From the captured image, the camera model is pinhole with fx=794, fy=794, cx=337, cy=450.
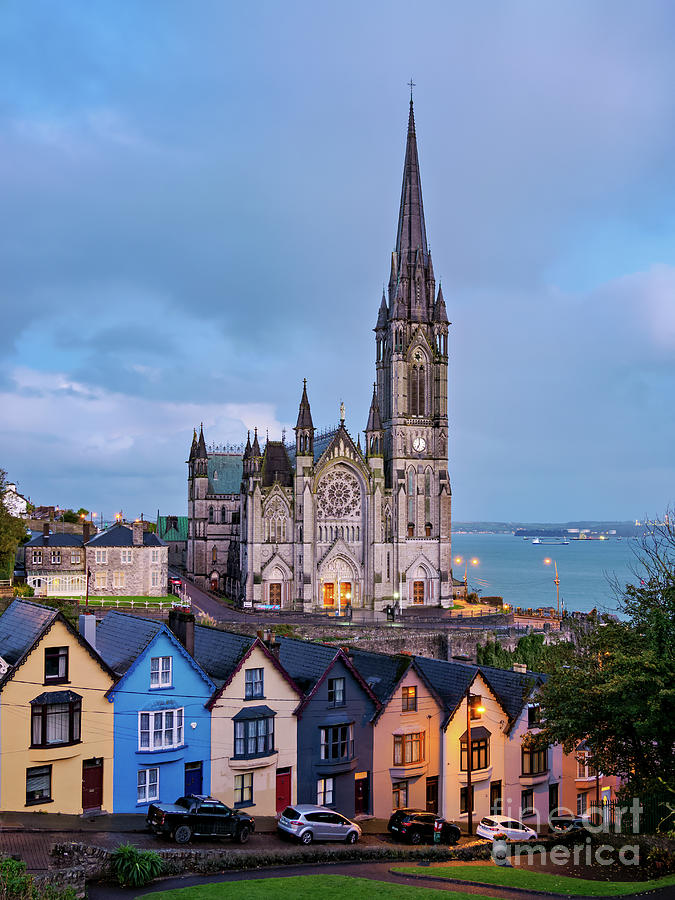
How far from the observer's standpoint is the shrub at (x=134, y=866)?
19609 millimetres

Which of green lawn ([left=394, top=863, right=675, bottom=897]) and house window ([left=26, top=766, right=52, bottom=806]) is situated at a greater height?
house window ([left=26, top=766, right=52, bottom=806])

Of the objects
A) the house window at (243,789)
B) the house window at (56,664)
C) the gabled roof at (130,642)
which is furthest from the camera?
the house window at (243,789)

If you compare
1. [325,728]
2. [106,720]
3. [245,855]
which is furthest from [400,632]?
[245,855]

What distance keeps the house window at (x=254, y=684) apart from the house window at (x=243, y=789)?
9.50 ft

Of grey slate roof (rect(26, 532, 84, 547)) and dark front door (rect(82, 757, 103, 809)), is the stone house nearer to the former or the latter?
grey slate roof (rect(26, 532, 84, 547))

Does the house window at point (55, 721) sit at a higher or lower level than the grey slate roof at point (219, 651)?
lower

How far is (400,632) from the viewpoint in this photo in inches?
2397

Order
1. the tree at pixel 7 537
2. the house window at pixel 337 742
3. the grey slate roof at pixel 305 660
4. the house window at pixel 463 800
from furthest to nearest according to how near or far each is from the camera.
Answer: the tree at pixel 7 537 < the house window at pixel 463 800 < the grey slate roof at pixel 305 660 < the house window at pixel 337 742

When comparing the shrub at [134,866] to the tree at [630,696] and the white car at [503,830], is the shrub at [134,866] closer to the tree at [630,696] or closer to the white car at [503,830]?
the tree at [630,696]

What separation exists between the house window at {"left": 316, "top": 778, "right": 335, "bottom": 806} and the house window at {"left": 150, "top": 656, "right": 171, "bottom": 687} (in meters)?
7.87

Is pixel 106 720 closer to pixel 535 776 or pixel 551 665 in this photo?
pixel 551 665

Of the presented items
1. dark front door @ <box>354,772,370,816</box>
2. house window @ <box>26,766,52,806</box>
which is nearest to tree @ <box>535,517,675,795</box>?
dark front door @ <box>354,772,370,816</box>

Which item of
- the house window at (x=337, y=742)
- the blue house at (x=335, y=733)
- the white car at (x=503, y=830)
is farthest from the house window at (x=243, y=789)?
the white car at (x=503, y=830)

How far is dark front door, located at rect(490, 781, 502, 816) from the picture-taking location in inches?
1390
